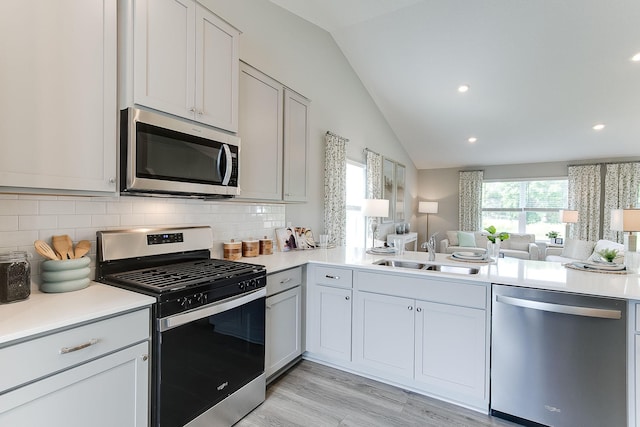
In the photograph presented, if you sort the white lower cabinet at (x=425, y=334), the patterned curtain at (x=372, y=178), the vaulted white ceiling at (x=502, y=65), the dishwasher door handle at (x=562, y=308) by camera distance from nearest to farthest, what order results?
1. the dishwasher door handle at (x=562, y=308)
2. the white lower cabinet at (x=425, y=334)
3. the vaulted white ceiling at (x=502, y=65)
4. the patterned curtain at (x=372, y=178)

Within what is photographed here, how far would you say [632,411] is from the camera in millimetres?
1624

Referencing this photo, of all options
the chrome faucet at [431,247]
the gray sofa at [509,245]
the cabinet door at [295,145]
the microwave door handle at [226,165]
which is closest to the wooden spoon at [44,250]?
the microwave door handle at [226,165]

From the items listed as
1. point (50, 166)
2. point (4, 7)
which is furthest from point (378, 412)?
point (4, 7)

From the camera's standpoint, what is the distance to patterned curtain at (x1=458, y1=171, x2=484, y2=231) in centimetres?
778

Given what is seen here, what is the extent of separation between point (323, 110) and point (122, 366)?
3478 mm

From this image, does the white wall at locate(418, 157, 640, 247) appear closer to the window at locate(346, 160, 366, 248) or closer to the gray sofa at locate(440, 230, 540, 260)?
the gray sofa at locate(440, 230, 540, 260)

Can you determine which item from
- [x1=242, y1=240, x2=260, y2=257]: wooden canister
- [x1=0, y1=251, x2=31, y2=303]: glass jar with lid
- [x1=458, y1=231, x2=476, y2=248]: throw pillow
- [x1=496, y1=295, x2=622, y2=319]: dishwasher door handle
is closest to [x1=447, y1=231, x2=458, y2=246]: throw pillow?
[x1=458, y1=231, x2=476, y2=248]: throw pillow

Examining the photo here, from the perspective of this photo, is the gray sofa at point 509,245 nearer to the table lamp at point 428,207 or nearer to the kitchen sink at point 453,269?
the table lamp at point 428,207

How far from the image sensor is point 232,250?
249 centimetres

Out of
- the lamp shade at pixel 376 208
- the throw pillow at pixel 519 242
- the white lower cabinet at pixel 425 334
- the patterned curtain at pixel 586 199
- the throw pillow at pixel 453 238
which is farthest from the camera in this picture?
the throw pillow at pixel 453 238

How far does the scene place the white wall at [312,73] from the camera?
2873mm

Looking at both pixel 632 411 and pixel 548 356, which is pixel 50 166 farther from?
pixel 632 411

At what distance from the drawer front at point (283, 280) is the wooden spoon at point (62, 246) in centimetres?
114

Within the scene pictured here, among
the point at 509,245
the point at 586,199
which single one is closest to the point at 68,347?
the point at 509,245
